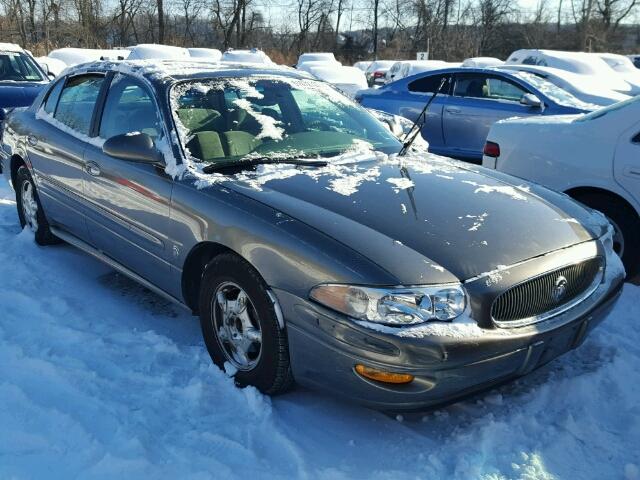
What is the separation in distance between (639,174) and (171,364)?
135 inches

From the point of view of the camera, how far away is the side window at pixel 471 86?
845 centimetres

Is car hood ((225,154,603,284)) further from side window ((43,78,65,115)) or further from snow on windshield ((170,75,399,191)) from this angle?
side window ((43,78,65,115))

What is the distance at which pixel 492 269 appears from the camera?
2568 mm

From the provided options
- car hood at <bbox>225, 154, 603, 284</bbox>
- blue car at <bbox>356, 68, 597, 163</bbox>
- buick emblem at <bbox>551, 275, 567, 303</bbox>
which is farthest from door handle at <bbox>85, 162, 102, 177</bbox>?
blue car at <bbox>356, 68, 597, 163</bbox>

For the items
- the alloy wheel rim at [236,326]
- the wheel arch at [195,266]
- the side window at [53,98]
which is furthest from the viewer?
the side window at [53,98]

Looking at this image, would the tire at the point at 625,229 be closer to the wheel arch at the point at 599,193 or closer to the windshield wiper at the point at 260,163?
the wheel arch at the point at 599,193

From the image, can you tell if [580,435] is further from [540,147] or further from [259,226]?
[540,147]

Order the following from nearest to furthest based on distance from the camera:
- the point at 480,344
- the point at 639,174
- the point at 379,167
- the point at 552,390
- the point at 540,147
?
the point at 480,344 < the point at 552,390 < the point at 379,167 < the point at 639,174 < the point at 540,147

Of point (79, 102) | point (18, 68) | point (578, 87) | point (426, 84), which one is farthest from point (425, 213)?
point (18, 68)

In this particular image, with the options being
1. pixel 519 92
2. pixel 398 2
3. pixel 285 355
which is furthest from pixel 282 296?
pixel 398 2

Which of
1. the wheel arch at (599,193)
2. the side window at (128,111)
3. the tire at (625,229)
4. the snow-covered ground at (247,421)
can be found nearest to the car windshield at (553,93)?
the wheel arch at (599,193)

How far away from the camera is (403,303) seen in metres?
2.42

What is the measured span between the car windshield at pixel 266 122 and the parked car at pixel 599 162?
1392 mm

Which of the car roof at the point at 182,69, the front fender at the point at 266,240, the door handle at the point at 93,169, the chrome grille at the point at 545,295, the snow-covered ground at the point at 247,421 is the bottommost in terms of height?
the snow-covered ground at the point at 247,421
